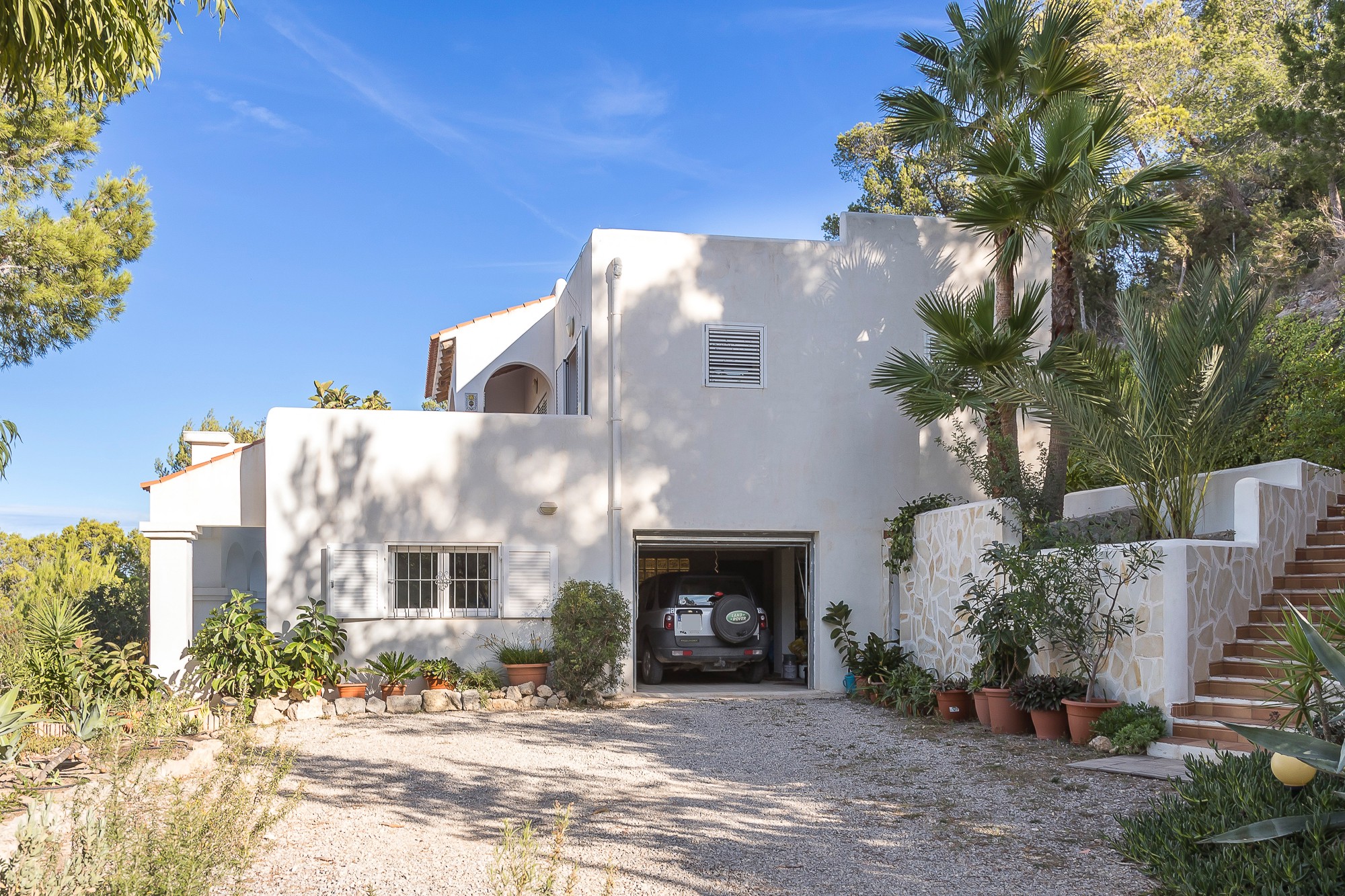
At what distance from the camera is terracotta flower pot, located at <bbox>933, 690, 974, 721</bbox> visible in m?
11.0

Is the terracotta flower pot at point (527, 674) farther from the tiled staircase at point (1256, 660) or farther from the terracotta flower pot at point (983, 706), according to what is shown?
the tiled staircase at point (1256, 660)

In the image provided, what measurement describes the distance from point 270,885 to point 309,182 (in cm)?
1248

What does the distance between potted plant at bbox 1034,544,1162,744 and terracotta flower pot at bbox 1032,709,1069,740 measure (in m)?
0.12

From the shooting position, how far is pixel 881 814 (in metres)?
6.83

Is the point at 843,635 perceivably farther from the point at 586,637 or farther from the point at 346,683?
the point at 346,683

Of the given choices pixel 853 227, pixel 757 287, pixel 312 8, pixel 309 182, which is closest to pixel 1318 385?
pixel 853 227

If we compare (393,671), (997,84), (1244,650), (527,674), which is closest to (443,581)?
(393,671)

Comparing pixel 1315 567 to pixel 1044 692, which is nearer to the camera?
pixel 1044 692

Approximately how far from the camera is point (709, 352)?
14.0m

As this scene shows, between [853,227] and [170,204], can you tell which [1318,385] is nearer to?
[853,227]

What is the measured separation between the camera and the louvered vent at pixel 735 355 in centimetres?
1403

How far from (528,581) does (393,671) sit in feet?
6.43

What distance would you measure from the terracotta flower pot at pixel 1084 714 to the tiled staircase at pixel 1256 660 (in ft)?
1.84

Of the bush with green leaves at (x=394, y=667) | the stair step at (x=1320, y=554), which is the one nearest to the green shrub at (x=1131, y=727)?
the stair step at (x=1320, y=554)
